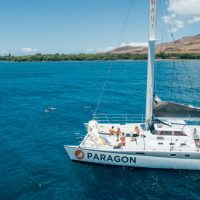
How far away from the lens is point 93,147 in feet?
97.0

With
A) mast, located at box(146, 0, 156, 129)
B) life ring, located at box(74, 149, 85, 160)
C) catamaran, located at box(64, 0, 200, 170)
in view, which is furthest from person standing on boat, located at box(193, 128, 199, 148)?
life ring, located at box(74, 149, 85, 160)

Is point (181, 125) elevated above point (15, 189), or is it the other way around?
point (181, 125)

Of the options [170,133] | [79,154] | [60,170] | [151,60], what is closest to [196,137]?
[170,133]

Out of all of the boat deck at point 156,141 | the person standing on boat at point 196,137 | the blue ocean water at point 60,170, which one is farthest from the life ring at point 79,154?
the person standing on boat at point 196,137

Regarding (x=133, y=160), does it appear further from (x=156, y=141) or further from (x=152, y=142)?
(x=156, y=141)

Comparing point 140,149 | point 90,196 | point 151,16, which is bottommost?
point 90,196

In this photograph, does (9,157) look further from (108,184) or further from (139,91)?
(139,91)

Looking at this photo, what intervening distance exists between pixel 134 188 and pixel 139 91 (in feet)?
153

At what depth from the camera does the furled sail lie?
101ft

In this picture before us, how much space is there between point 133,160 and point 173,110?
6.57 meters

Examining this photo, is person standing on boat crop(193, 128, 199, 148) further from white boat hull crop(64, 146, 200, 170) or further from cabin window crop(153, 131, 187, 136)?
white boat hull crop(64, 146, 200, 170)

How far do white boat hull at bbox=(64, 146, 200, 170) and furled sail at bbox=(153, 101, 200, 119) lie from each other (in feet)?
15.4

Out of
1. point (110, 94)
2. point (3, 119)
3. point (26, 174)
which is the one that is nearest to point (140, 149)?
point (26, 174)

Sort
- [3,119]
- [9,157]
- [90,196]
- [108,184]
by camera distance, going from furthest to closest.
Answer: [3,119]
[9,157]
[108,184]
[90,196]
